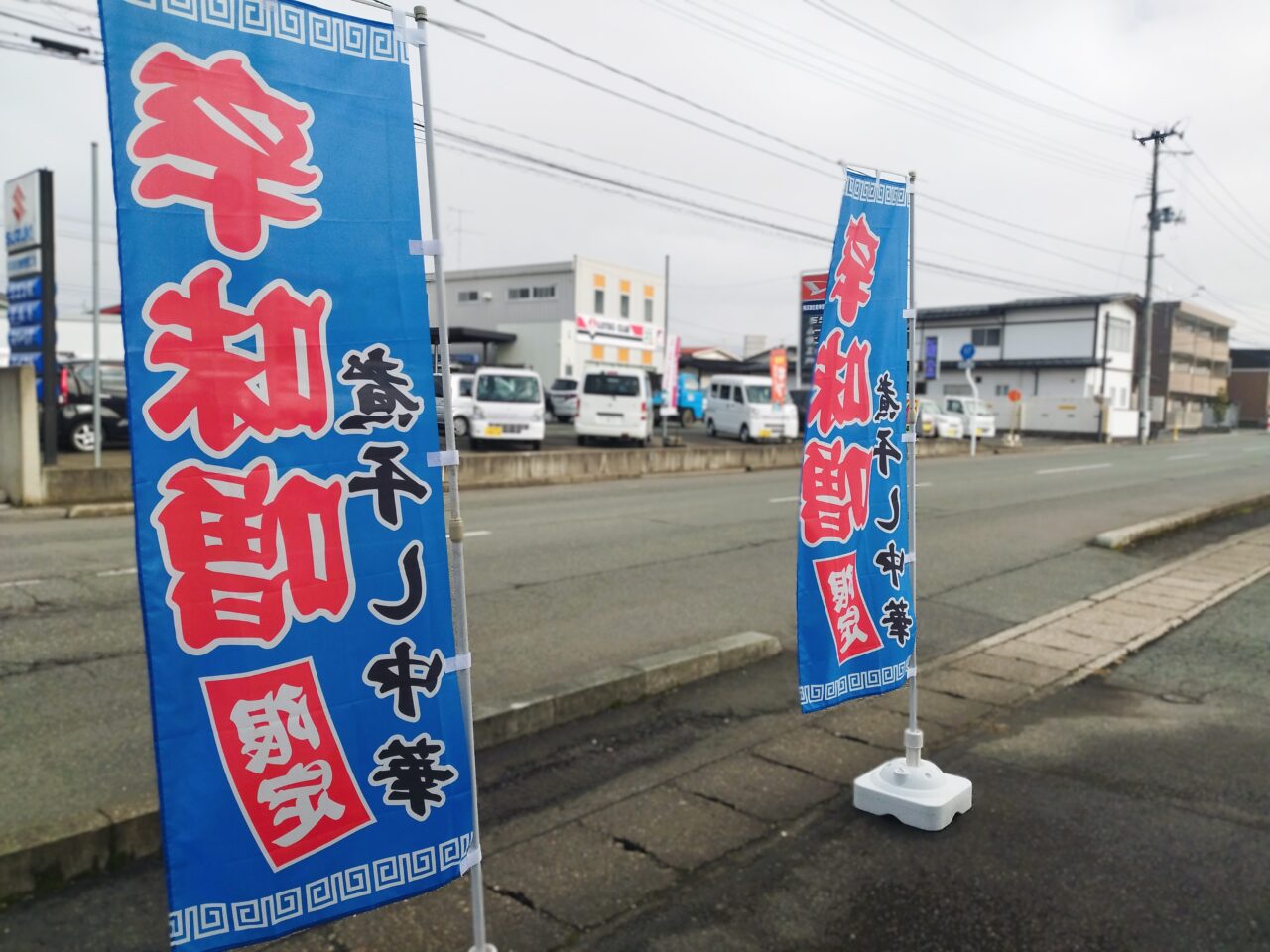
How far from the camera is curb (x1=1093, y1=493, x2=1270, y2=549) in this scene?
1178cm

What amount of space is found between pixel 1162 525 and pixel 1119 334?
4606 centimetres

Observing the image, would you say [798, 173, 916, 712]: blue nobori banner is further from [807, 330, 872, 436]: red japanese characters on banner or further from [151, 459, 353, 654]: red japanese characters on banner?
[151, 459, 353, 654]: red japanese characters on banner

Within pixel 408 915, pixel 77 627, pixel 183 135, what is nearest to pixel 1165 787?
pixel 408 915

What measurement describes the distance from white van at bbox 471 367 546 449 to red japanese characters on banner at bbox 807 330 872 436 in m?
17.1

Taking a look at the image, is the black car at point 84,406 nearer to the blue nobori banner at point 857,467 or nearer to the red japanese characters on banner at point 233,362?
the blue nobori banner at point 857,467

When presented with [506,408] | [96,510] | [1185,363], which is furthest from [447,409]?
[1185,363]

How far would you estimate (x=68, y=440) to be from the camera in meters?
17.3

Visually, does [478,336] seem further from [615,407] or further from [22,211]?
[22,211]

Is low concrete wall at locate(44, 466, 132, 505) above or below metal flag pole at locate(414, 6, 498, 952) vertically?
below

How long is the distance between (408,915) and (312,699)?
1331mm

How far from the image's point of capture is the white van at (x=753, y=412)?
94.2 ft

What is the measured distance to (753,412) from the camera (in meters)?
28.7

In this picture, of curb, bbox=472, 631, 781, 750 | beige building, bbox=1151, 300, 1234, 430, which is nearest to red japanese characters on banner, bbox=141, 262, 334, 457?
curb, bbox=472, 631, 781, 750

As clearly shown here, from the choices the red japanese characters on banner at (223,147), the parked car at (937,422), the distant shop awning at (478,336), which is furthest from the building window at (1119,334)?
the red japanese characters on banner at (223,147)
